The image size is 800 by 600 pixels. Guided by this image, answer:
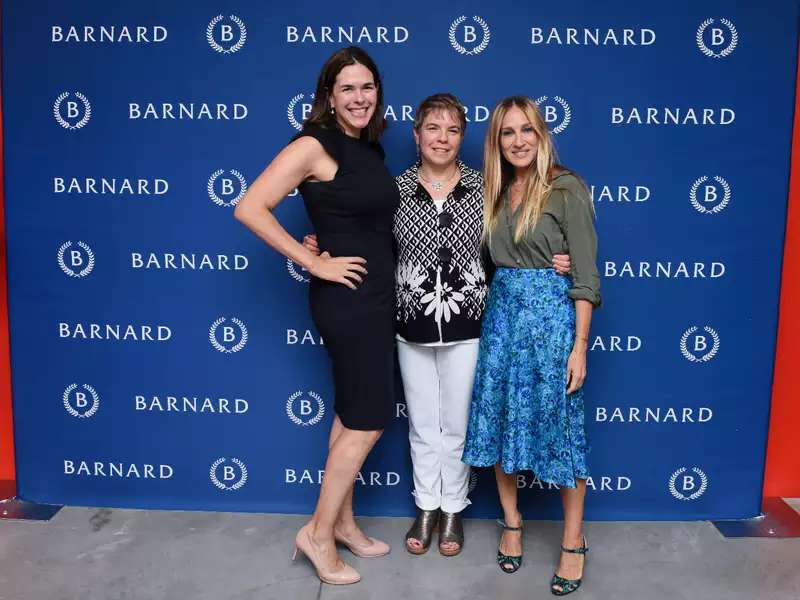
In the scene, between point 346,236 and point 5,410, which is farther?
point 5,410

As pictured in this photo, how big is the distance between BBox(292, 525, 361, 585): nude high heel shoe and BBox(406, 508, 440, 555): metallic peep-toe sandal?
263mm

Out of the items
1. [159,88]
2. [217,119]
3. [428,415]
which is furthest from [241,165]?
[428,415]

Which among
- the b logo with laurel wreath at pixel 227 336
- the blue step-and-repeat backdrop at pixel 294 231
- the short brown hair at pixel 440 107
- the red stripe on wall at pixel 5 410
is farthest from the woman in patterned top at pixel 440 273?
the red stripe on wall at pixel 5 410

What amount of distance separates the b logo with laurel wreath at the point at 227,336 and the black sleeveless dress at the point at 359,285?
0.61m

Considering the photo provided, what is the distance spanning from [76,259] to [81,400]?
554 mm

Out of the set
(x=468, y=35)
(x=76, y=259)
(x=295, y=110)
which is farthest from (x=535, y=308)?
(x=76, y=259)

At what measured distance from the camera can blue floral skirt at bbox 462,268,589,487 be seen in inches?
92.7

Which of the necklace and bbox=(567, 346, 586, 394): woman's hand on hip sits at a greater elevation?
the necklace

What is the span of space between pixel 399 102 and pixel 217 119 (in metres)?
0.67

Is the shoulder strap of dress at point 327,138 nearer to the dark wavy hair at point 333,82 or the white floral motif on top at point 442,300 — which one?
the dark wavy hair at point 333,82

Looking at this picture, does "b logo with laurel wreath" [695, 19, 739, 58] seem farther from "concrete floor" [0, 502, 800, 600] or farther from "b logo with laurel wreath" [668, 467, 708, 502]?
"concrete floor" [0, 502, 800, 600]

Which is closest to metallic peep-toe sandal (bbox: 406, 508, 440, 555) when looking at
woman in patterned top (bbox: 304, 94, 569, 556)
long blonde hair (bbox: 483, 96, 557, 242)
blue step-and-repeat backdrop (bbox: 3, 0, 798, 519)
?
woman in patterned top (bbox: 304, 94, 569, 556)

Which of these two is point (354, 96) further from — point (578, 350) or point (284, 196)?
point (578, 350)

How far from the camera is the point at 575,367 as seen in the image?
7.71ft
